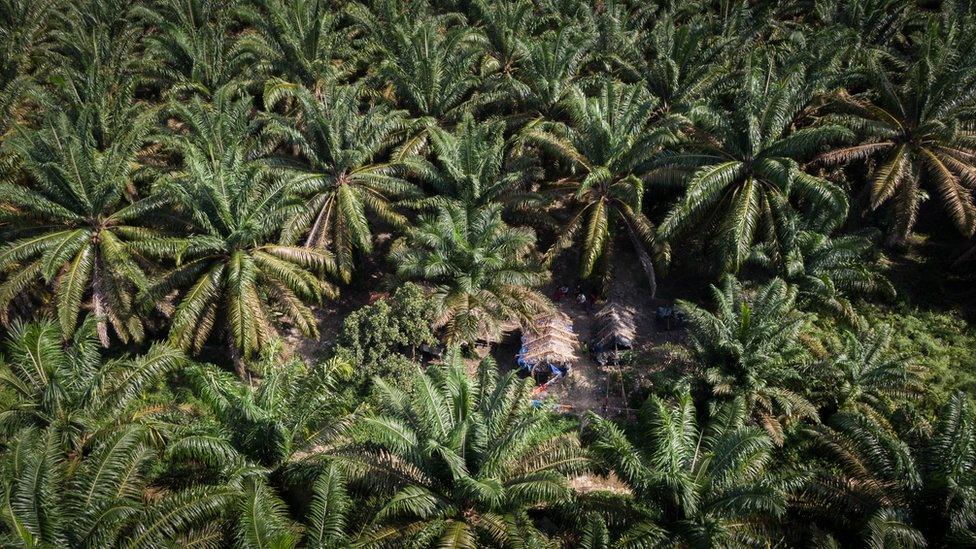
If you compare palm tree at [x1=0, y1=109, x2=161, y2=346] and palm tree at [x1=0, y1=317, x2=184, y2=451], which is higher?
palm tree at [x1=0, y1=109, x2=161, y2=346]

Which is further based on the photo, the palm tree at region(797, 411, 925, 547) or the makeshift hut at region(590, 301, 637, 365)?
the makeshift hut at region(590, 301, 637, 365)

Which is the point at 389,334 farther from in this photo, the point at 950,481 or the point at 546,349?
the point at 950,481

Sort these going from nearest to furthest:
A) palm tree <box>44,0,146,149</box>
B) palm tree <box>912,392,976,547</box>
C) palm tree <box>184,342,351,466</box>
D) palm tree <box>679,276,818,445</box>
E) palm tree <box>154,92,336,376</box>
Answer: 1. palm tree <box>912,392,976,547</box>
2. palm tree <box>184,342,351,466</box>
3. palm tree <box>679,276,818,445</box>
4. palm tree <box>154,92,336,376</box>
5. palm tree <box>44,0,146,149</box>

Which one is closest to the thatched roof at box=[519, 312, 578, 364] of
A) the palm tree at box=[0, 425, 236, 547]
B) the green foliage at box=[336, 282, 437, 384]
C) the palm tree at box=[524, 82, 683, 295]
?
the palm tree at box=[524, 82, 683, 295]

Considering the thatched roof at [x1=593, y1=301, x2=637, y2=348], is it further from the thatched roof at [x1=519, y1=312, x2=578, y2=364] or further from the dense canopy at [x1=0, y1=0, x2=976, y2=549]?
the thatched roof at [x1=519, y1=312, x2=578, y2=364]

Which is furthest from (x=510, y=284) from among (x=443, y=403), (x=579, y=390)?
(x=443, y=403)

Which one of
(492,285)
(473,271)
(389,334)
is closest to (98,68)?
(389,334)
